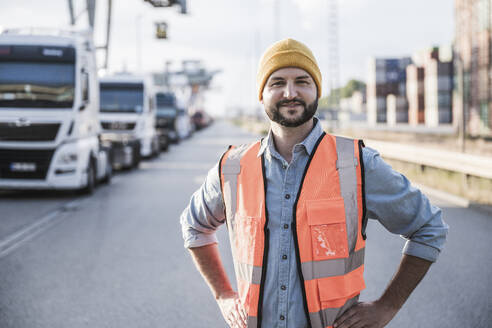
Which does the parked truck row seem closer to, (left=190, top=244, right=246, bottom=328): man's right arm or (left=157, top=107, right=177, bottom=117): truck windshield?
(left=190, top=244, right=246, bottom=328): man's right arm

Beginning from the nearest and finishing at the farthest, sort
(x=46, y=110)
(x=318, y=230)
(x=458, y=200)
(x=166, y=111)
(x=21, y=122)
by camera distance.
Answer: (x=318, y=230) → (x=458, y=200) → (x=21, y=122) → (x=46, y=110) → (x=166, y=111)

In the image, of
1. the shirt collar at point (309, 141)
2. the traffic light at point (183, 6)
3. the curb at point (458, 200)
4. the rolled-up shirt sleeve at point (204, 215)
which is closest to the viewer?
the shirt collar at point (309, 141)

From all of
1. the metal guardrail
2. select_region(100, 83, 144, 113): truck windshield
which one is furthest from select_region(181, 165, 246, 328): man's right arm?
select_region(100, 83, 144, 113): truck windshield

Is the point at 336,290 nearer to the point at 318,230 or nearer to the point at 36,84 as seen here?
the point at 318,230

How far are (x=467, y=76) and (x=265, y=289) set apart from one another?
61028 millimetres

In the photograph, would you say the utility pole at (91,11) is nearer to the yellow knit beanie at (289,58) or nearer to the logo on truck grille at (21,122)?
the logo on truck grille at (21,122)

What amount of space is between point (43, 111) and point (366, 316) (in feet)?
37.8

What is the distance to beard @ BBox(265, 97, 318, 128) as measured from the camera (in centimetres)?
246

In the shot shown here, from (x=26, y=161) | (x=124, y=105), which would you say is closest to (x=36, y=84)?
(x=26, y=161)

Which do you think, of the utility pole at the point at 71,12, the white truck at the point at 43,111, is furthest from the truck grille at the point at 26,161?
the utility pole at the point at 71,12

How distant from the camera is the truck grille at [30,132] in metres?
12.8

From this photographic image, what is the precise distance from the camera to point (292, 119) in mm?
2461

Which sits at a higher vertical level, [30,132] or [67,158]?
[30,132]

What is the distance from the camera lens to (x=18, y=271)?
6.76 metres
